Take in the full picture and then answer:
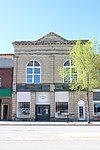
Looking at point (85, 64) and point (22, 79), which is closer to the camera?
point (85, 64)

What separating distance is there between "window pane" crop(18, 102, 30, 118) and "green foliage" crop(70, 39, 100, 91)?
868 cm

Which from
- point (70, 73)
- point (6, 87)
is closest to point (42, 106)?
point (6, 87)

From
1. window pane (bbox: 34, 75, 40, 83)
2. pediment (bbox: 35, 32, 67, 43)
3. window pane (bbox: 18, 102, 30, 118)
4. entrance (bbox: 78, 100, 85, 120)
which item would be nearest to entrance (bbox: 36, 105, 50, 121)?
window pane (bbox: 18, 102, 30, 118)

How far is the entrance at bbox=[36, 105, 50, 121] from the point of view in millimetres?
36906

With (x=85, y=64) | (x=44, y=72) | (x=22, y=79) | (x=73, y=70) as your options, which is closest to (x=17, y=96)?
(x=22, y=79)

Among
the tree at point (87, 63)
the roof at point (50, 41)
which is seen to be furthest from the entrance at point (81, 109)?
the roof at point (50, 41)

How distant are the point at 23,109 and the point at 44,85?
14.6 ft

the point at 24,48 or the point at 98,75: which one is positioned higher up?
the point at 24,48

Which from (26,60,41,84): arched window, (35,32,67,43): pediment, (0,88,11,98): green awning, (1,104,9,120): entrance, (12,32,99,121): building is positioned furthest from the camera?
(35,32,67,43): pediment

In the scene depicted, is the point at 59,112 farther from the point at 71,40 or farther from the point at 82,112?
the point at 71,40

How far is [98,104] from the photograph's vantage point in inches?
1446

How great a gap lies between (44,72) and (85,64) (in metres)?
7.22
